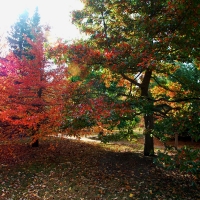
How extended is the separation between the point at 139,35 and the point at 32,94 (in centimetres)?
634

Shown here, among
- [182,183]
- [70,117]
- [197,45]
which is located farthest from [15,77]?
[182,183]

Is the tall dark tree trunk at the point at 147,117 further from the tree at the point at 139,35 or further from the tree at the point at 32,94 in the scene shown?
the tree at the point at 32,94

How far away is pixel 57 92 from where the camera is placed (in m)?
10.4

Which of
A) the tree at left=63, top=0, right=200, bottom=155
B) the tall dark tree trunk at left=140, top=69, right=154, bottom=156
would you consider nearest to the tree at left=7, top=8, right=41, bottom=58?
the tree at left=63, top=0, right=200, bottom=155

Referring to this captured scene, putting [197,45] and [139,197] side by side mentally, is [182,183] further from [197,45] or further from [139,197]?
[197,45]

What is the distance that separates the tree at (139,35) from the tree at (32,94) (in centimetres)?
262

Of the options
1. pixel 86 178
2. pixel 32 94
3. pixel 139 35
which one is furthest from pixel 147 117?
pixel 32 94

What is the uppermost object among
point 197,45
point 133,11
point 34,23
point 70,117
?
point 34,23

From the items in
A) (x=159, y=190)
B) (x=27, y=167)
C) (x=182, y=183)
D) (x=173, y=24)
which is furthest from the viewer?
(x=27, y=167)

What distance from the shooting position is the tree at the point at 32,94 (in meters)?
9.05

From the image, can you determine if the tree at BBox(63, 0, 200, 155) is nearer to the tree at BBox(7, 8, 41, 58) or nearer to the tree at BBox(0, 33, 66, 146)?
the tree at BBox(0, 33, 66, 146)

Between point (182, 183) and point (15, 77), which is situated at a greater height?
point (15, 77)

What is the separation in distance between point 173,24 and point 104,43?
12.3 ft

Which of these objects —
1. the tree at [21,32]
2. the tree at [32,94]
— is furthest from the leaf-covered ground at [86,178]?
the tree at [21,32]
